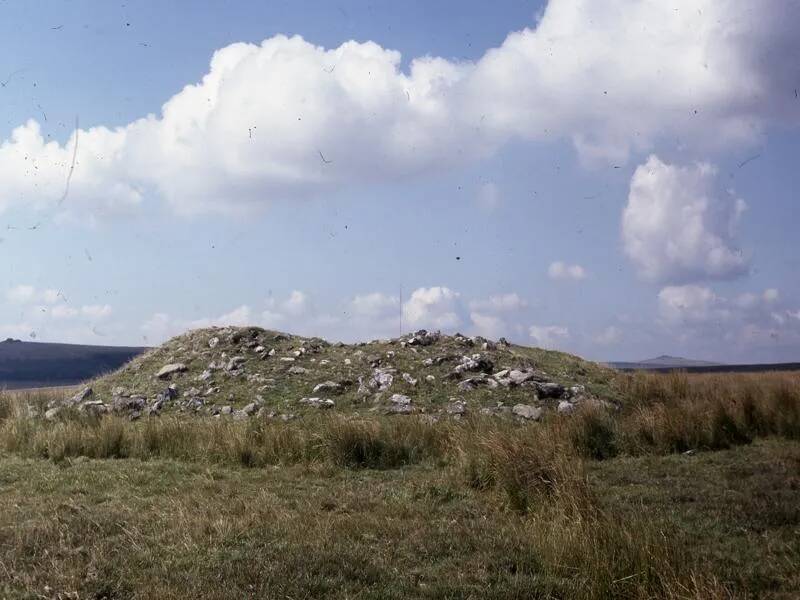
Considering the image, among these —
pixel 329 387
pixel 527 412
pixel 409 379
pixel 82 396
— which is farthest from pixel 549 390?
pixel 82 396

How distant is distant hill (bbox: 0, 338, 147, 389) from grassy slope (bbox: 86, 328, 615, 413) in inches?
1653

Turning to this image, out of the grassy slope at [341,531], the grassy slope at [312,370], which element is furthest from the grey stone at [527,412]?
the grassy slope at [341,531]

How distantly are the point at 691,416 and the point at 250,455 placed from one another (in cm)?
838

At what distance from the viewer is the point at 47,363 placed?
75375mm

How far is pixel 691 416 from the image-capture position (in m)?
14.4

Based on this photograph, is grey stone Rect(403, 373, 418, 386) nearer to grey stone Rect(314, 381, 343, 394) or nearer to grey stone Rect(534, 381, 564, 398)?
grey stone Rect(314, 381, 343, 394)

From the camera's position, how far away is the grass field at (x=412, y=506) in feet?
21.1

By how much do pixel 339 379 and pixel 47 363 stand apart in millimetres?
64110

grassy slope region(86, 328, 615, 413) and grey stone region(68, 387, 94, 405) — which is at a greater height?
grassy slope region(86, 328, 615, 413)

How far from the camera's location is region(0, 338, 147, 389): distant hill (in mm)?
68938

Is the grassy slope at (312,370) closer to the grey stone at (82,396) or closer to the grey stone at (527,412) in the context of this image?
the grey stone at (82,396)

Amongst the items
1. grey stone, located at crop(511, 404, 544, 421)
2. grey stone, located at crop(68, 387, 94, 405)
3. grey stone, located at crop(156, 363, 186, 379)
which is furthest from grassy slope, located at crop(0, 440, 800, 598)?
grey stone, located at crop(156, 363, 186, 379)

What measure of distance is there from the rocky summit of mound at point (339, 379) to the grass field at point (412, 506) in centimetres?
369

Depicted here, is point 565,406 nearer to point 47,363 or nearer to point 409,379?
point 409,379
